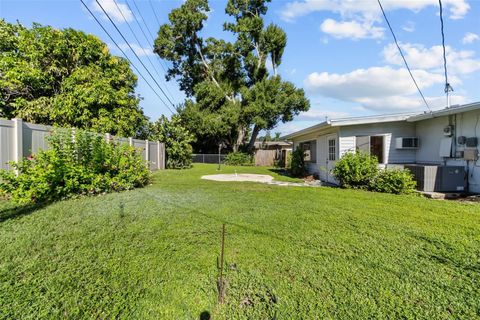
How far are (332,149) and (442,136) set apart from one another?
134 inches

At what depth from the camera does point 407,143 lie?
8703mm

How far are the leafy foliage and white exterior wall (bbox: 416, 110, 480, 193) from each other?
12.8 m

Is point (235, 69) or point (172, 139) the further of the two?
point (235, 69)

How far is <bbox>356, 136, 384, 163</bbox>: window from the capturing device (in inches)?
350

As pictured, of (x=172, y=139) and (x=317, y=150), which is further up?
(x=172, y=139)

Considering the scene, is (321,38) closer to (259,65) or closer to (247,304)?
(247,304)

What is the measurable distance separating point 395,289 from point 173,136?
622 inches

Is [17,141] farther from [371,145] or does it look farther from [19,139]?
[371,145]

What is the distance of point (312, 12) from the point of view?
26.5 ft

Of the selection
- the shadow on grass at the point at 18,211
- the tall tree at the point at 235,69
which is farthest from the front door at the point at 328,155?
the tall tree at the point at 235,69

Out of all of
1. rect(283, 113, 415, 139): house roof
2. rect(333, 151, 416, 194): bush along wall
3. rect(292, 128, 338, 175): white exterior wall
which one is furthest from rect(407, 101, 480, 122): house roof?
rect(292, 128, 338, 175): white exterior wall

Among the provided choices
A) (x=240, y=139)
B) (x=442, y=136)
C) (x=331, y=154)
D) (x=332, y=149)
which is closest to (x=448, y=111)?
(x=442, y=136)

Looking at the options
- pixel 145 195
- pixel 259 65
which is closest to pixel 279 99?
pixel 259 65

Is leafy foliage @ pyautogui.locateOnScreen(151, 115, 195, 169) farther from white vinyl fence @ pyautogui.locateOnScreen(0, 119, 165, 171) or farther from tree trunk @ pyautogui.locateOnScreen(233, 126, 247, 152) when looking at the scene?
white vinyl fence @ pyautogui.locateOnScreen(0, 119, 165, 171)
